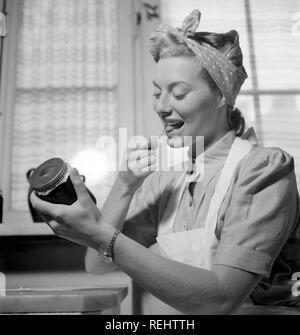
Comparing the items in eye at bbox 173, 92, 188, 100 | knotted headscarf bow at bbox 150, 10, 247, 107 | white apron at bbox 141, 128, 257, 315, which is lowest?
white apron at bbox 141, 128, 257, 315

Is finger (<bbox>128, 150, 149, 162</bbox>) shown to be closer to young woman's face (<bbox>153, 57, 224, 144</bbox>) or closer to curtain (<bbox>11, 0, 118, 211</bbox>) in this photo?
young woman's face (<bbox>153, 57, 224, 144</bbox>)

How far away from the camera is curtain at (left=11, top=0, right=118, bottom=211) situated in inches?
38.9

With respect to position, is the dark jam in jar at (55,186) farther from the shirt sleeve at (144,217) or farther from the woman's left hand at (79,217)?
the shirt sleeve at (144,217)

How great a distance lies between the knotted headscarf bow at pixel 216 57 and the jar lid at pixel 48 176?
35 centimetres

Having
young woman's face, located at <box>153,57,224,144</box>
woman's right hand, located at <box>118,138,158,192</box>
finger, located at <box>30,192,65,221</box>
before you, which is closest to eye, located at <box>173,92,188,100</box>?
young woman's face, located at <box>153,57,224,144</box>

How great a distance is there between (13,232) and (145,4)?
71 centimetres

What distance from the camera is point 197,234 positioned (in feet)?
2.36

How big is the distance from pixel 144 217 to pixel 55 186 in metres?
0.27

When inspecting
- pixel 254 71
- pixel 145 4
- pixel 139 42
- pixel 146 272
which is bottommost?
pixel 146 272

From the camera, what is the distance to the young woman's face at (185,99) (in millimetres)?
763

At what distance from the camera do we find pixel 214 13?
1.02m

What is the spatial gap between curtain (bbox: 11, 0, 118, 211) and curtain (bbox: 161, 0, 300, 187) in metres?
0.22
